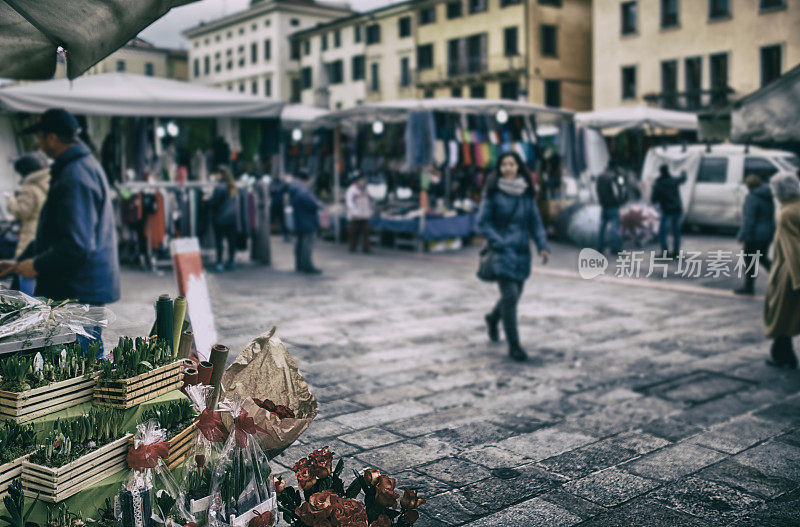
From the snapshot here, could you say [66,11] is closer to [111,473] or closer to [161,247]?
[111,473]

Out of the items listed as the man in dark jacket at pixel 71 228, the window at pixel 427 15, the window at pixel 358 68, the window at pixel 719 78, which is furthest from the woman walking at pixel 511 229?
the window at pixel 358 68

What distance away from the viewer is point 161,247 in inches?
497

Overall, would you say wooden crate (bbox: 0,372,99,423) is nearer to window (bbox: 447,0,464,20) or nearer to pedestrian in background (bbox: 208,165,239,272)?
pedestrian in background (bbox: 208,165,239,272)

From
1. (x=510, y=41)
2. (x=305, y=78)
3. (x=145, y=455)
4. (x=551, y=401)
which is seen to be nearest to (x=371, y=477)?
(x=145, y=455)

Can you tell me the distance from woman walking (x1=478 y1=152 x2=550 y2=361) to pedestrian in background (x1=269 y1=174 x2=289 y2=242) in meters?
10.7

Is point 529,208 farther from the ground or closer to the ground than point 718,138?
closer to the ground

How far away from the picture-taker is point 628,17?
3478 cm

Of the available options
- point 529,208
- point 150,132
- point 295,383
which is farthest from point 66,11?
point 150,132

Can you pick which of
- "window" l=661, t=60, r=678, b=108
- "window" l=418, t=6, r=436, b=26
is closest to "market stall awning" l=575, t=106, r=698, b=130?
"window" l=661, t=60, r=678, b=108

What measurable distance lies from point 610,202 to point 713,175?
5.88m

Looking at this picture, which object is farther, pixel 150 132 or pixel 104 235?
pixel 150 132

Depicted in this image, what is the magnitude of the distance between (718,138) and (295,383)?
26.1ft

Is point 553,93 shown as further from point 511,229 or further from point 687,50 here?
point 511,229

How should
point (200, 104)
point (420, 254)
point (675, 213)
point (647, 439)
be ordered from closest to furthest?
point (647, 439) < point (200, 104) < point (675, 213) < point (420, 254)
